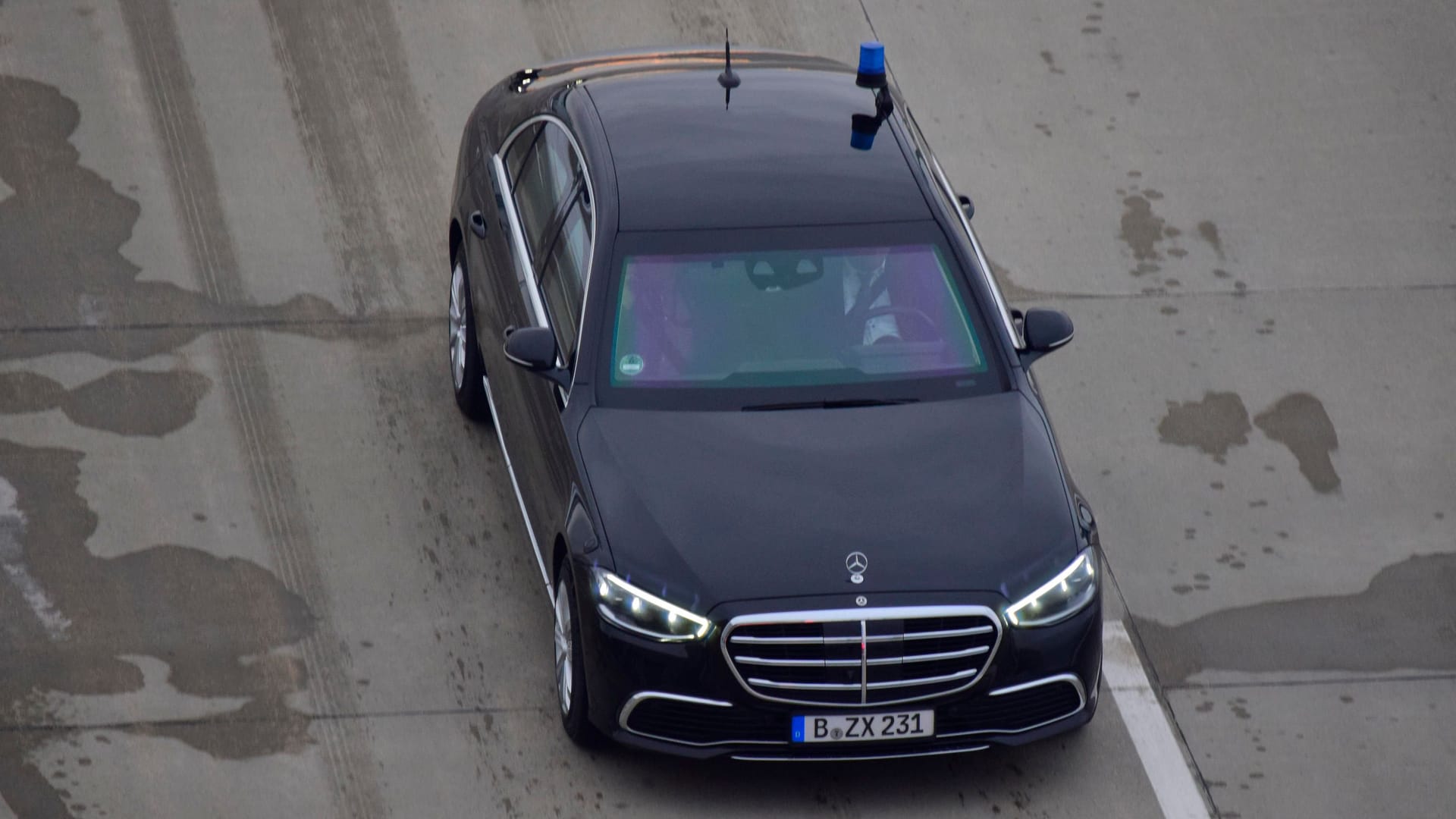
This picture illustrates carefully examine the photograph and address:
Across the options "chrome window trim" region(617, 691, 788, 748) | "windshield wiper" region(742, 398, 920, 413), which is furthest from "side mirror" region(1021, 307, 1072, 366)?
"chrome window trim" region(617, 691, 788, 748)

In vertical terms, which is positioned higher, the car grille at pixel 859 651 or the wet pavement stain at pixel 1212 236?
the car grille at pixel 859 651

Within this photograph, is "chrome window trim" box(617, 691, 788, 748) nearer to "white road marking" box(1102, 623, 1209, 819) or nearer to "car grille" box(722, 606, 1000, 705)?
"car grille" box(722, 606, 1000, 705)

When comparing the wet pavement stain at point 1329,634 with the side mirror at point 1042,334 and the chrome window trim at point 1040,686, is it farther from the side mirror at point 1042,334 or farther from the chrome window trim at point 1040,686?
the side mirror at point 1042,334

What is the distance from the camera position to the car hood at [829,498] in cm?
667

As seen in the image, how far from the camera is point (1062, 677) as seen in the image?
268 inches

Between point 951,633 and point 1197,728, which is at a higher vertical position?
point 951,633

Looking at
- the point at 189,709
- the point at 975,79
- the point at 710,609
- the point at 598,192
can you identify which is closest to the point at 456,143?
the point at 975,79

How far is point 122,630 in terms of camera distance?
25.5ft

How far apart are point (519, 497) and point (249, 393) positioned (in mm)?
1810

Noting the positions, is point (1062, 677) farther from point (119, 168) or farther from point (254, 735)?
point (119, 168)

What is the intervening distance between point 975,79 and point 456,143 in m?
3.09

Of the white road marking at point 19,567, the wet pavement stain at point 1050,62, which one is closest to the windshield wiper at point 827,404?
the white road marking at point 19,567

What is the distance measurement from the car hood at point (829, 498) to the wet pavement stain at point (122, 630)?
1.51m

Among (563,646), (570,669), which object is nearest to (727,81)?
(563,646)
